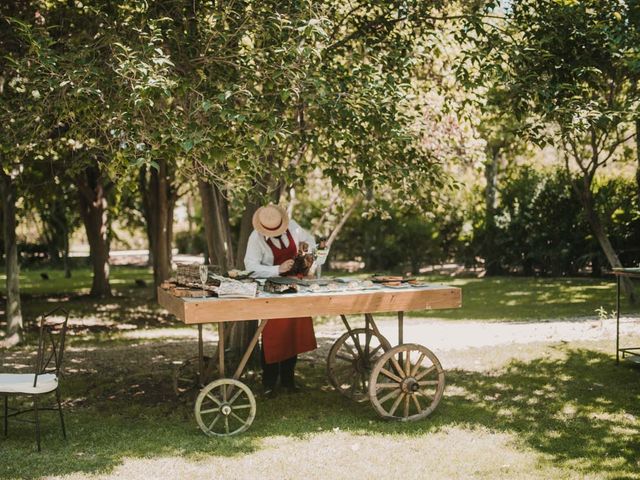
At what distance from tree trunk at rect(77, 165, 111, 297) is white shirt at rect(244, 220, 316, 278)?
12356 millimetres

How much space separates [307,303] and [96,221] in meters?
14.7

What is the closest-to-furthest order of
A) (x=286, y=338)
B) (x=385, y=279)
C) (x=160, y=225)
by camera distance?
(x=385, y=279)
(x=286, y=338)
(x=160, y=225)

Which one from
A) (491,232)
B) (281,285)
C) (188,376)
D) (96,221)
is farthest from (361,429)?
(491,232)

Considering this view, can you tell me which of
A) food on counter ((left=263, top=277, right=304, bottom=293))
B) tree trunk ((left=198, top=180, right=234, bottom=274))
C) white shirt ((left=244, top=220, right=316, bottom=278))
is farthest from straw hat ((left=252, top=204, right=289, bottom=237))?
tree trunk ((left=198, top=180, right=234, bottom=274))

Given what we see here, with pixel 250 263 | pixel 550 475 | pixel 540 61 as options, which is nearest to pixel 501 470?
pixel 550 475

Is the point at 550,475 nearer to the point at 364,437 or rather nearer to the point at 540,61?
the point at 364,437

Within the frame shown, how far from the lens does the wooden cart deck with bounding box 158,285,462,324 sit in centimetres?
587

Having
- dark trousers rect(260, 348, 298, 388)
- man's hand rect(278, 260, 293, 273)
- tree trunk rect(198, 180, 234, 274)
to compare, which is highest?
tree trunk rect(198, 180, 234, 274)

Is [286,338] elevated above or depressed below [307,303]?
below

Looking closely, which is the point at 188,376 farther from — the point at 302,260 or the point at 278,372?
the point at 302,260

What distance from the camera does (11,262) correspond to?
11773 mm

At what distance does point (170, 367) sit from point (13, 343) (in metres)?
4.06

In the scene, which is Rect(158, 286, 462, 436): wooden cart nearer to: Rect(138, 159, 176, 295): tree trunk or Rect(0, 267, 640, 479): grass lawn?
Rect(0, 267, 640, 479): grass lawn

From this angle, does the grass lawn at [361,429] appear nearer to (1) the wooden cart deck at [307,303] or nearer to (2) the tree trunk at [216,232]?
(1) the wooden cart deck at [307,303]
